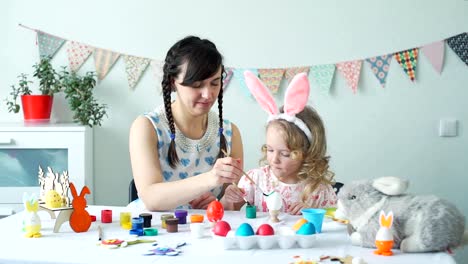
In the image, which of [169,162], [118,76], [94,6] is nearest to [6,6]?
[94,6]

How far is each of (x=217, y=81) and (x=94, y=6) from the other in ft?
5.54

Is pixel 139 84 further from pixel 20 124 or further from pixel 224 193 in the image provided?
pixel 224 193

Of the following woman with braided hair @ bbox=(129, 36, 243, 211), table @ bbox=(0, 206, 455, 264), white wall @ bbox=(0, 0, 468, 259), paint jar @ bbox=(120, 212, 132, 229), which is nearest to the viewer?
table @ bbox=(0, 206, 455, 264)

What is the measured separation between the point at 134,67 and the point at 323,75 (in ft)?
3.52

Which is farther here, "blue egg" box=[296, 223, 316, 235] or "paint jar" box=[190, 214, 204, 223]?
"paint jar" box=[190, 214, 204, 223]

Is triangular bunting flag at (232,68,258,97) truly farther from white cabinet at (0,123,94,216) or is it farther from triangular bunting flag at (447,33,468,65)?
triangular bunting flag at (447,33,468,65)

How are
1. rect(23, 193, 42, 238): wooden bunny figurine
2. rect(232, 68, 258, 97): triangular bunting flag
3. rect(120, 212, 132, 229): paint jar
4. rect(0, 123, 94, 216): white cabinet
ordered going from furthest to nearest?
rect(232, 68, 258, 97): triangular bunting flag
rect(0, 123, 94, 216): white cabinet
rect(120, 212, 132, 229): paint jar
rect(23, 193, 42, 238): wooden bunny figurine

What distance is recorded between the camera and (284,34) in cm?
A: 339

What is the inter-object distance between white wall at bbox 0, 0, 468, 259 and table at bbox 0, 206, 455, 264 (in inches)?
68.9

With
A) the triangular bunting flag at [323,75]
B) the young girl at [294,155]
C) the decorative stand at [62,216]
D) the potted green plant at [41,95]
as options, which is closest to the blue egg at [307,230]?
the young girl at [294,155]

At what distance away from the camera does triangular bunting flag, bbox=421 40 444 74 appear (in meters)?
3.26

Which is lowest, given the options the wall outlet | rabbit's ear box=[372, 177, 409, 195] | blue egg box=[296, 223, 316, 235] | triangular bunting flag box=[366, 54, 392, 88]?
blue egg box=[296, 223, 316, 235]

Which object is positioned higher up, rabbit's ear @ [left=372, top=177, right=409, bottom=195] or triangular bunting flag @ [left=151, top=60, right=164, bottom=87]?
triangular bunting flag @ [left=151, top=60, right=164, bottom=87]

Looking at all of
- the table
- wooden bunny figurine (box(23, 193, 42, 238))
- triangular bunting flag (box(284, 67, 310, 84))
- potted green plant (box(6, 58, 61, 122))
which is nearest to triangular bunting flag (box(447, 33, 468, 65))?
triangular bunting flag (box(284, 67, 310, 84))
